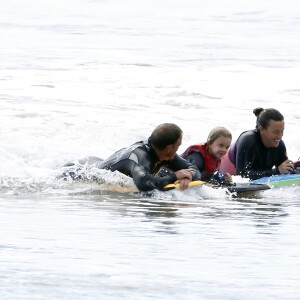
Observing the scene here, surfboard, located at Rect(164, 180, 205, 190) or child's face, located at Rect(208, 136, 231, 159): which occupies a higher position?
child's face, located at Rect(208, 136, 231, 159)

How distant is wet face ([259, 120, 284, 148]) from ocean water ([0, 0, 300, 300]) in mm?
768

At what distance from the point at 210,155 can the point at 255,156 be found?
2.29 ft

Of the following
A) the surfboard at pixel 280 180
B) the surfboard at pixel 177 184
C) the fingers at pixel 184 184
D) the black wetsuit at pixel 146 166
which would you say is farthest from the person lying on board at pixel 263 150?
the fingers at pixel 184 184

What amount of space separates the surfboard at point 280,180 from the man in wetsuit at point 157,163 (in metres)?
0.91

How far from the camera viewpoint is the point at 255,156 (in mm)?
13969

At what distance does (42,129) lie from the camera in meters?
19.4

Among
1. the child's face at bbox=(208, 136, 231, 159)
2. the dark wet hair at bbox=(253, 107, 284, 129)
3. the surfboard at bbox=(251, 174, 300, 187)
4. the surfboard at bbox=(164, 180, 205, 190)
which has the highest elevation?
the dark wet hair at bbox=(253, 107, 284, 129)

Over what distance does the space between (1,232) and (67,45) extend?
23914 millimetres

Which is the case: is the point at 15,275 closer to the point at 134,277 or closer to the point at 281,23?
the point at 134,277

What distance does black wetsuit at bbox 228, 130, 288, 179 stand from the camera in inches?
547

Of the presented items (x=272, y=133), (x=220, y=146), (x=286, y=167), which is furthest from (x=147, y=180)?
(x=286, y=167)

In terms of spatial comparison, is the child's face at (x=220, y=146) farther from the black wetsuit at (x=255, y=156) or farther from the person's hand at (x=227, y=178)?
the black wetsuit at (x=255, y=156)

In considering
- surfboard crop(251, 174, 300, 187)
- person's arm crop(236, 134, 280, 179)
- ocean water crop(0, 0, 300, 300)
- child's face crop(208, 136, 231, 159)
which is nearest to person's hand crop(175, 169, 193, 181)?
ocean water crop(0, 0, 300, 300)

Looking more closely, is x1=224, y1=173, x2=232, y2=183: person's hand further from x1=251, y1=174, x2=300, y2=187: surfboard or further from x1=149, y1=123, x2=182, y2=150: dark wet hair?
x1=149, y1=123, x2=182, y2=150: dark wet hair
